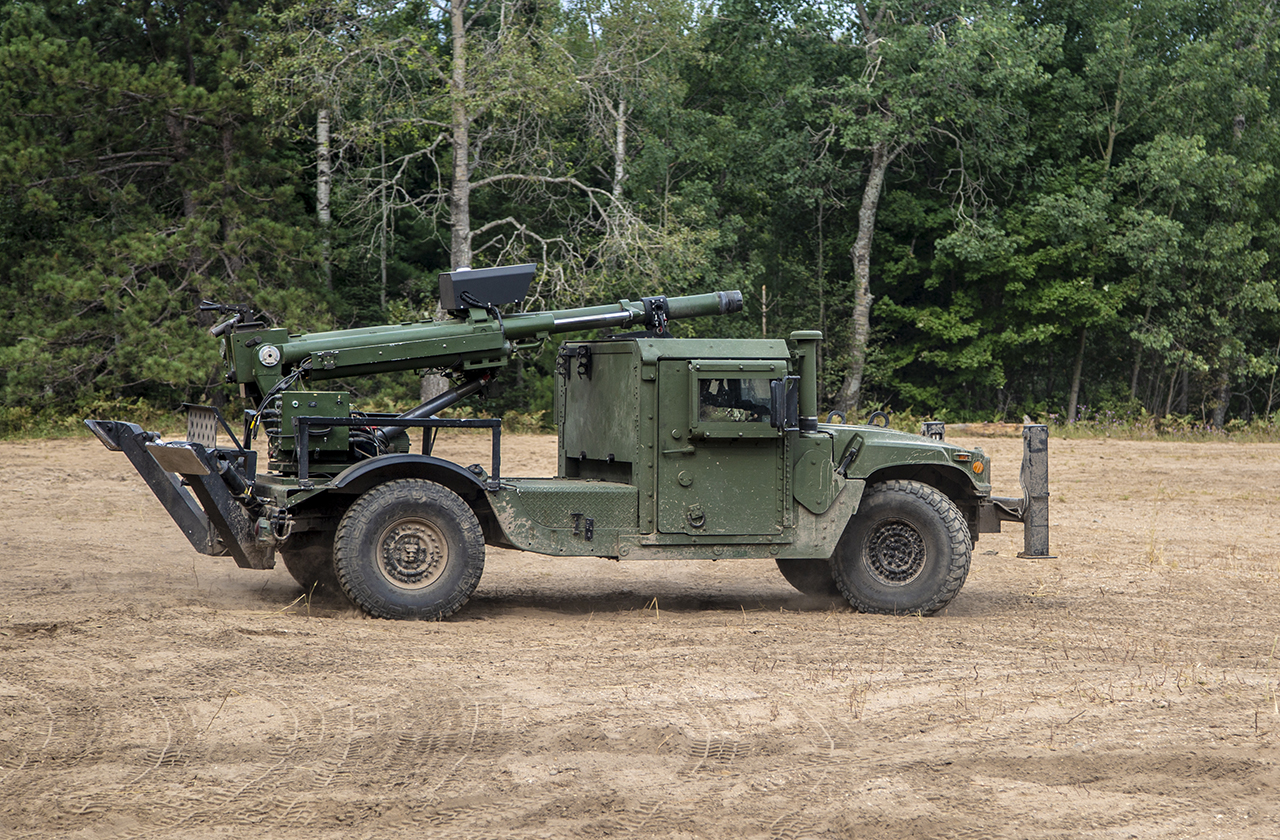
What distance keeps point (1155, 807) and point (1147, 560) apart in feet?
27.1

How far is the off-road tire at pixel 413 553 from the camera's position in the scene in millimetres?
9031

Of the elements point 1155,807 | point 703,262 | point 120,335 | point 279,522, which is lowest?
point 1155,807

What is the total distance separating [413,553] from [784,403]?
9.22 ft

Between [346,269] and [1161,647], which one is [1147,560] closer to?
[1161,647]

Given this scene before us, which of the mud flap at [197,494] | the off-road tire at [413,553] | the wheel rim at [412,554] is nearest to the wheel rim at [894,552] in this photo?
the off-road tire at [413,553]

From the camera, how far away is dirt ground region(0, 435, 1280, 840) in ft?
17.4

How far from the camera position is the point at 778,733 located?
6457mm

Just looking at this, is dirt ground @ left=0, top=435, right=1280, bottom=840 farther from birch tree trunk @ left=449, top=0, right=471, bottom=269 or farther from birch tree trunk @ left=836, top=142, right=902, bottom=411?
birch tree trunk @ left=836, top=142, right=902, bottom=411

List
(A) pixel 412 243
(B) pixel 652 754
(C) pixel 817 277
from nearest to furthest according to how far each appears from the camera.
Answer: (B) pixel 652 754
(A) pixel 412 243
(C) pixel 817 277

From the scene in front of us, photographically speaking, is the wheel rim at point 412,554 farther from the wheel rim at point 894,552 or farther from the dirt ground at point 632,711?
the wheel rim at point 894,552

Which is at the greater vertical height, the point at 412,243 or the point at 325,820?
the point at 412,243

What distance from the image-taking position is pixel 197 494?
9312 mm

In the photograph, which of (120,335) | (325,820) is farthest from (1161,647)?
(120,335)

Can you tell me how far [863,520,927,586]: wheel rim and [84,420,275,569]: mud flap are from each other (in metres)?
4.40
